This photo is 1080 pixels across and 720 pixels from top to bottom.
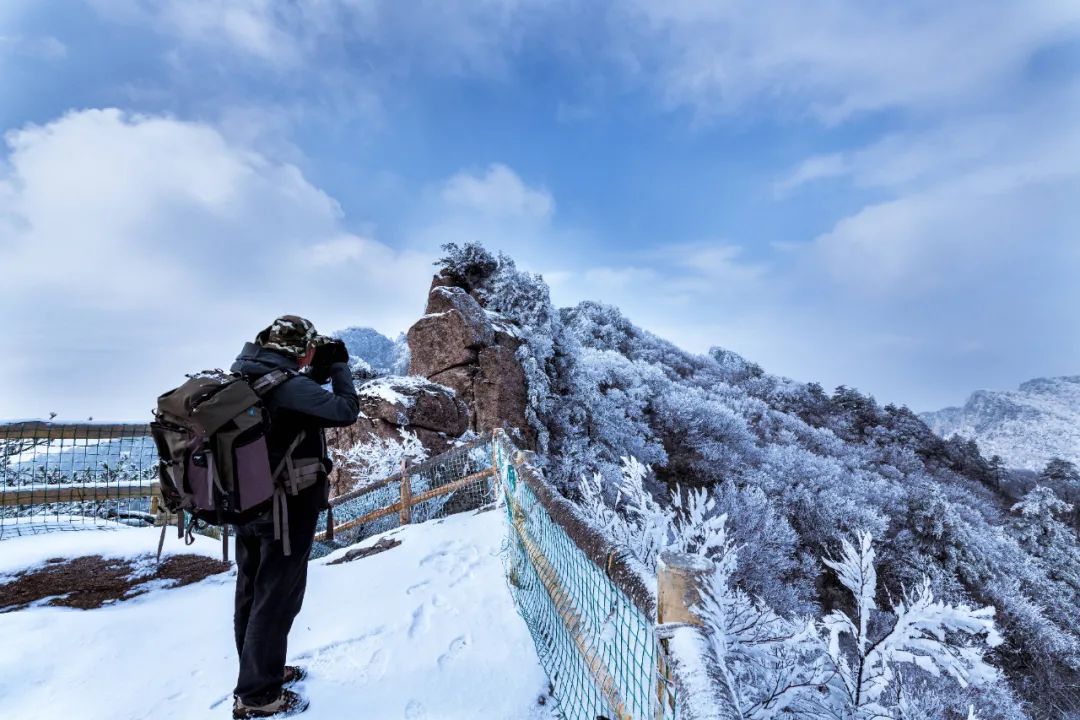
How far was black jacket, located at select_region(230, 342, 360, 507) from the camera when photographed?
2.42m

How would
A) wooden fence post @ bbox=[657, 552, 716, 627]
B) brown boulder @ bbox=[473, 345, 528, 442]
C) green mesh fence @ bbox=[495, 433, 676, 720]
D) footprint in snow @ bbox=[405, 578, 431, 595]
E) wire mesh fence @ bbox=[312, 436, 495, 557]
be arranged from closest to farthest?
wooden fence post @ bbox=[657, 552, 716, 627] < green mesh fence @ bbox=[495, 433, 676, 720] < footprint in snow @ bbox=[405, 578, 431, 595] < wire mesh fence @ bbox=[312, 436, 495, 557] < brown boulder @ bbox=[473, 345, 528, 442]

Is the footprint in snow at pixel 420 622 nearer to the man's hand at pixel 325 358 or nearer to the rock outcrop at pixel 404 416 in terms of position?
the man's hand at pixel 325 358

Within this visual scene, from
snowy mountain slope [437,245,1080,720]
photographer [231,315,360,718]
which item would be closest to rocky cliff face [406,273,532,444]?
snowy mountain slope [437,245,1080,720]

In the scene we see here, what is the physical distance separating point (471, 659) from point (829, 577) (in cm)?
2179

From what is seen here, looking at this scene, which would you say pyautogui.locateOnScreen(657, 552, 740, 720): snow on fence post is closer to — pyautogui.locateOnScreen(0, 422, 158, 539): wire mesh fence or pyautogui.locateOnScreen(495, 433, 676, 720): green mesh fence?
pyautogui.locateOnScreen(495, 433, 676, 720): green mesh fence

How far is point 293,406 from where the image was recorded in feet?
7.93

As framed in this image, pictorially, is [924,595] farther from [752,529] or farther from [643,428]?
[643,428]

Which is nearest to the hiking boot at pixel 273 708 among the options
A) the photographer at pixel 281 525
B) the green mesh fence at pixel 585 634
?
the photographer at pixel 281 525

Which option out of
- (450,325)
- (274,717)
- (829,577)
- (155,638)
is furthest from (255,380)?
(829,577)

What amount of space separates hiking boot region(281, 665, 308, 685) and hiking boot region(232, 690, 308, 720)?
247 mm

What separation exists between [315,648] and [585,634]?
89.8 inches

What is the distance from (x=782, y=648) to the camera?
3.25 m

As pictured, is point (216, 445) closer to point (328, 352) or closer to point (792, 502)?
point (328, 352)

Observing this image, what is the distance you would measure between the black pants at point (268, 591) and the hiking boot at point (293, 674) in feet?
1.13
